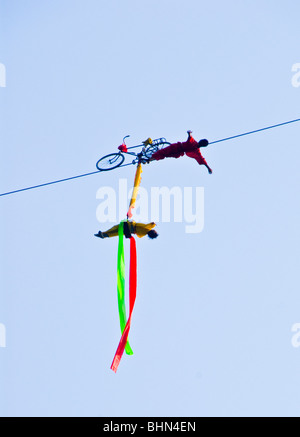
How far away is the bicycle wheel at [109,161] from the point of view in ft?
42.4

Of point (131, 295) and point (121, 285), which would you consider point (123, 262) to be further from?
point (131, 295)

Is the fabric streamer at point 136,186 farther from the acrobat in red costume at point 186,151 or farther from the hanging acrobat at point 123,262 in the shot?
the acrobat in red costume at point 186,151

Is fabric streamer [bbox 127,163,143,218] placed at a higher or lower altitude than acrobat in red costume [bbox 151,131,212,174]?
lower

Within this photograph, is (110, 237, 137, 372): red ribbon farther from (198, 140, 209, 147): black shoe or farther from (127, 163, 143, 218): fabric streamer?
(198, 140, 209, 147): black shoe

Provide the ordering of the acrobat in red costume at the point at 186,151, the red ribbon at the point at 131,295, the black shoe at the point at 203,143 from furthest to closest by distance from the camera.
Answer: the acrobat in red costume at the point at 186,151 < the black shoe at the point at 203,143 < the red ribbon at the point at 131,295

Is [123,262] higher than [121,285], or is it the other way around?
[123,262]

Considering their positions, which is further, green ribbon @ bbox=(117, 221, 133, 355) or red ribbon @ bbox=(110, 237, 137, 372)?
green ribbon @ bbox=(117, 221, 133, 355)

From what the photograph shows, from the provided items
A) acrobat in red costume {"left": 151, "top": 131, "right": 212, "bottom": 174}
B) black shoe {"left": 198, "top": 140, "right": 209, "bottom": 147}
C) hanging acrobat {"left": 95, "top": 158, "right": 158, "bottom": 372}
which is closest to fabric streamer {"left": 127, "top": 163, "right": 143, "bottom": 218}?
hanging acrobat {"left": 95, "top": 158, "right": 158, "bottom": 372}

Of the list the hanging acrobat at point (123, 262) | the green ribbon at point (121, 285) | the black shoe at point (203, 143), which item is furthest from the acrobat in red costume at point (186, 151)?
the green ribbon at point (121, 285)

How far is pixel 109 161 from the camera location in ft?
42.8

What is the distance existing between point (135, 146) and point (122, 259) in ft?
5.95

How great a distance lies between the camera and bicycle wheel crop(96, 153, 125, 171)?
12.9 m

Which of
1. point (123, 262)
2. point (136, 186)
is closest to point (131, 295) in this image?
point (123, 262)
